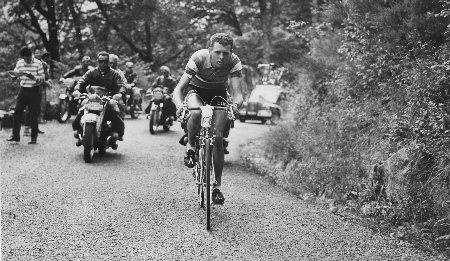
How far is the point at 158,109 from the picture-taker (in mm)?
16516

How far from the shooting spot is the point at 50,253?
4.89 m

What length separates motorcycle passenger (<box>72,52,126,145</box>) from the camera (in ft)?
35.5

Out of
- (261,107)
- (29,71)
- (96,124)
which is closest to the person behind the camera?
(96,124)

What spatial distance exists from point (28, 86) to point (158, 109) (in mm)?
4878

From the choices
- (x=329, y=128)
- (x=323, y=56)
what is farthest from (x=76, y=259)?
(x=323, y=56)

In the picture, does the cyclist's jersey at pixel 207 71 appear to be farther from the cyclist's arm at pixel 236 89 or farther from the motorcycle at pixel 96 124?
the motorcycle at pixel 96 124

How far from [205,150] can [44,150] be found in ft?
20.5

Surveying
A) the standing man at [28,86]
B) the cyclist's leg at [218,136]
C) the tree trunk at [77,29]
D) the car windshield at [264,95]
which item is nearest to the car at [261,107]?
the car windshield at [264,95]

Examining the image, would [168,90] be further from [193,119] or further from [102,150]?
[193,119]

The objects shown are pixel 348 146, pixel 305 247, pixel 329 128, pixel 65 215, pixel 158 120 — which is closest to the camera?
pixel 305 247

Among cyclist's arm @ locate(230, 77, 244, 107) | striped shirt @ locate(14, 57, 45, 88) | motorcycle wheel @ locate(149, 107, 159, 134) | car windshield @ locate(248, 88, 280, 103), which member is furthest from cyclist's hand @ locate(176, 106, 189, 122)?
car windshield @ locate(248, 88, 280, 103)

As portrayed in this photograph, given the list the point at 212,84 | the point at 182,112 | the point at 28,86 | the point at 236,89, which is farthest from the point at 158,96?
the point at 182,112

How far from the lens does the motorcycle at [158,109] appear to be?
16172mm

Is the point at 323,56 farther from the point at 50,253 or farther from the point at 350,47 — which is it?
the point at 50,253
